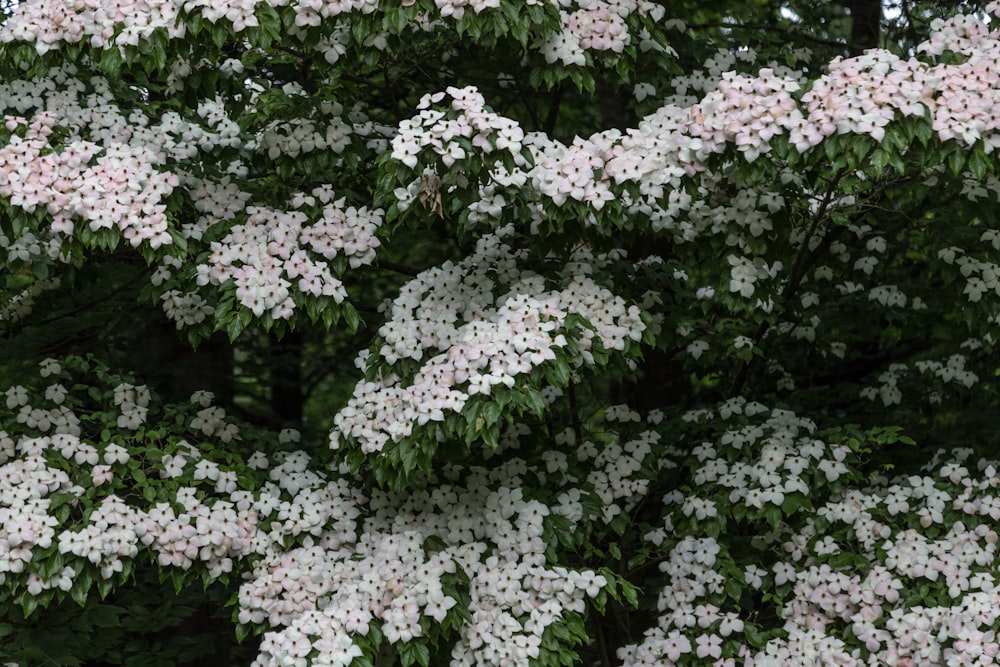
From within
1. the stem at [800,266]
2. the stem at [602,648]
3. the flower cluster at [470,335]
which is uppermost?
the stem at [800,266]

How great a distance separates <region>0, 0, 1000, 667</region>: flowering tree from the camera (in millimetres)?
4461

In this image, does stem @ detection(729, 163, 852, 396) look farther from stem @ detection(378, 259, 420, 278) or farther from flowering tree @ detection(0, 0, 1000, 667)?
stem @ detection(378, 259, 420, 278)

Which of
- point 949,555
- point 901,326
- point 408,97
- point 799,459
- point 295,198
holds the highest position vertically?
point 408,97

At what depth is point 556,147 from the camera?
4.88 m

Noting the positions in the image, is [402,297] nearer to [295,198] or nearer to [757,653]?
[295,198]

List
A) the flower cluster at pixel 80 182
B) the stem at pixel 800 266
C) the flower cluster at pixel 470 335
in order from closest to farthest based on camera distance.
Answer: the flower cluster at pixel 470 335
the flower cluster at pixel 80 182
the stem at pixel 800 266

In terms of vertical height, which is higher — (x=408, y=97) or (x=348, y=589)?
(x=408, y=97)

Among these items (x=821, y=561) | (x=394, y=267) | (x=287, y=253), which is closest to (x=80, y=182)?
(x=287, y=253)

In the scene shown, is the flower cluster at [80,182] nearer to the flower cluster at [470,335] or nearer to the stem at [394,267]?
the flower cluster at [470,335]

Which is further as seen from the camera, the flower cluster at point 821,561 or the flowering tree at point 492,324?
the flower cluster at point 821,561

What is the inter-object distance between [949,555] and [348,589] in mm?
2413

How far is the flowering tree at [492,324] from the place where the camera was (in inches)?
176

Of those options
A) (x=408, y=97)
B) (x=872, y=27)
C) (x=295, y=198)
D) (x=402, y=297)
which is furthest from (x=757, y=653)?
(x=408, y=97)

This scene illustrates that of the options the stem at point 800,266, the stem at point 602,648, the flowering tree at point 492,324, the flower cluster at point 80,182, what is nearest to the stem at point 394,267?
the flowering tree at point 492,324
